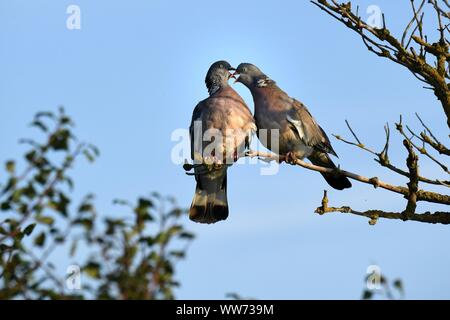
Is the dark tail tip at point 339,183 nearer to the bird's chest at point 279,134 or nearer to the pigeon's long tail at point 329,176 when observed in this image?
the pigeon's long tail at point 329,176

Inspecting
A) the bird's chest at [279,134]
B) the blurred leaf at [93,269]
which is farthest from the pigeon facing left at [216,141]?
the blurred leaf at [93,269]

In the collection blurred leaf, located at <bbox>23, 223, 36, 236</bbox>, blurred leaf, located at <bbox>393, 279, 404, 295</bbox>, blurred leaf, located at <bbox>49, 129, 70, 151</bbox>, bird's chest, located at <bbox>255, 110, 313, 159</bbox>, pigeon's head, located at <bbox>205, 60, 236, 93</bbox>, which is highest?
pigeon's head, located at <bbox>205, 60, 236, 93</bbox>

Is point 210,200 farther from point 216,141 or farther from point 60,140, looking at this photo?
point 60,140

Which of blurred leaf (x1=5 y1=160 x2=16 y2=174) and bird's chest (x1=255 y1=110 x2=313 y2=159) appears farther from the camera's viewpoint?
bird's chest (x1=255 y1=110 x2=313 y2=159)

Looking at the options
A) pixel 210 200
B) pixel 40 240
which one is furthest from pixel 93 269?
pixel 210 200

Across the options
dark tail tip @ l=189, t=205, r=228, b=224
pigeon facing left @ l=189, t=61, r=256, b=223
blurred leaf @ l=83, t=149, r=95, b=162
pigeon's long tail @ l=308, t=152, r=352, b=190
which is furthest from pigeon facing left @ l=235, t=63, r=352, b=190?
blurred leaf @ l=83, t=149, r=95, b=162

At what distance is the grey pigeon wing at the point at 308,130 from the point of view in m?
6.76

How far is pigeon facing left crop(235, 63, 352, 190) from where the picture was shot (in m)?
6.72

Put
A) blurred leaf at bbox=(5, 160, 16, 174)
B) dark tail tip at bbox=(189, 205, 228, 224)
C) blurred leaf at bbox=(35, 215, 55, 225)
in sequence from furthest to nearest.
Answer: dark tail tip at bbox=(189, 205, 228, 224) < blurred leaf at bbox=(5, 160, 16, 174) < blurred leaf at bbox=(35, 215, 55, 225)

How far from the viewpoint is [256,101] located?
22.7 feet

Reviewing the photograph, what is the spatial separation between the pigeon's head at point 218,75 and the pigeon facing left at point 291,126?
11.2 inches

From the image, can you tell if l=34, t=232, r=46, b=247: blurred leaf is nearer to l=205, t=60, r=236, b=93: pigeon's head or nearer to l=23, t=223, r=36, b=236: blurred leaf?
l=23, t=223, r=36, b=236: blurred leaf
